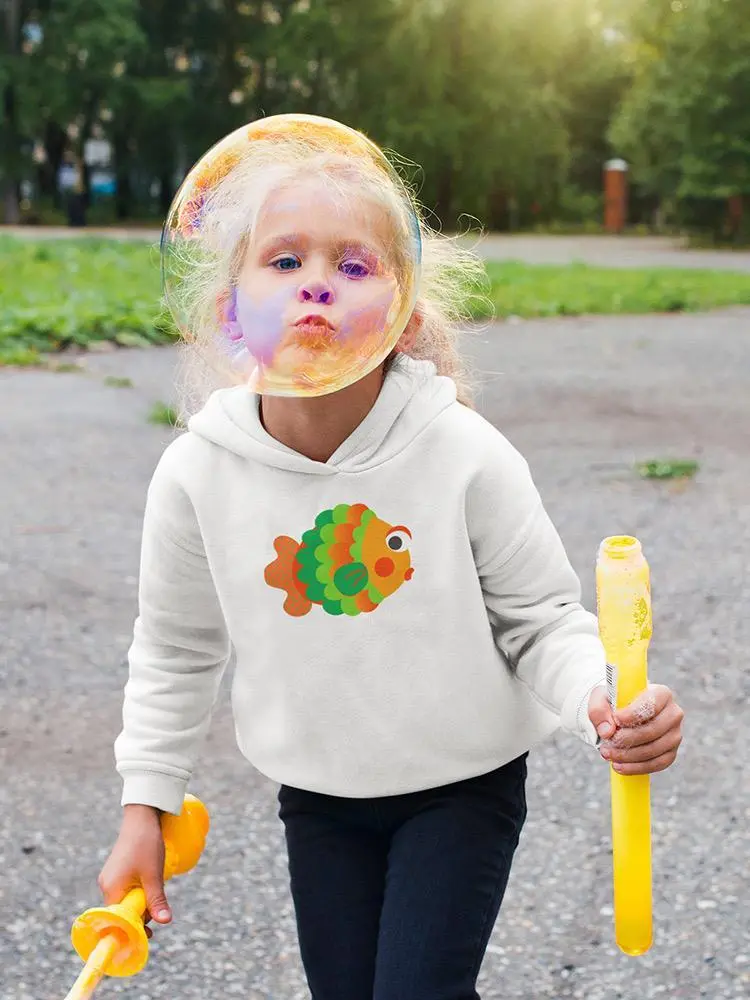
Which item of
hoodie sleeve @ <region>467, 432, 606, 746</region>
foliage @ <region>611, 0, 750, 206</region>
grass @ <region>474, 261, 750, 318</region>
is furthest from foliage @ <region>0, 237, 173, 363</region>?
foliage @ <region>611, 0, 750, 206</region>

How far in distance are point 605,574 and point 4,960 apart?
5.17ft

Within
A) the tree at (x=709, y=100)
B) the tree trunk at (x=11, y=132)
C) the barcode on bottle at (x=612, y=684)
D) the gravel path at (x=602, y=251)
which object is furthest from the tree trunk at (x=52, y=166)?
the barcode on bottle at (x=612, y=684)

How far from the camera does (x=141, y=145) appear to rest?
3516cm

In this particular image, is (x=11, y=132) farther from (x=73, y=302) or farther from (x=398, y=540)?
(x=398, y=540)

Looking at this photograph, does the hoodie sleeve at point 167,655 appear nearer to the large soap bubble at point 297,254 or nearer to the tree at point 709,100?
the large soap bubble at point 297,254

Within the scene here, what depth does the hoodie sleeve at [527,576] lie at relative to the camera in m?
1.80

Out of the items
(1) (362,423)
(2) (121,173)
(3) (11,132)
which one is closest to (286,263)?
(1) (362,423)

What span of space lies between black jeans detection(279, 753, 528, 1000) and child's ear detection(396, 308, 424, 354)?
582mm

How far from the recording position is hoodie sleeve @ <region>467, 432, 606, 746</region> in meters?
1.80

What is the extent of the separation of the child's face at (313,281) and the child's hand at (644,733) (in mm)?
519

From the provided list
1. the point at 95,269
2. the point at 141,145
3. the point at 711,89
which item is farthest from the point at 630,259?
the point at 141,145

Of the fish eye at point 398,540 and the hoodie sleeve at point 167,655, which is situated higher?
the fish eye at point 398,540

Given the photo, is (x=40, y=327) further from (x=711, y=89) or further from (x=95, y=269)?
(x=711, y=89)

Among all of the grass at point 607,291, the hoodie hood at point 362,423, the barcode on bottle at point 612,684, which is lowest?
the grass at point 607,291
